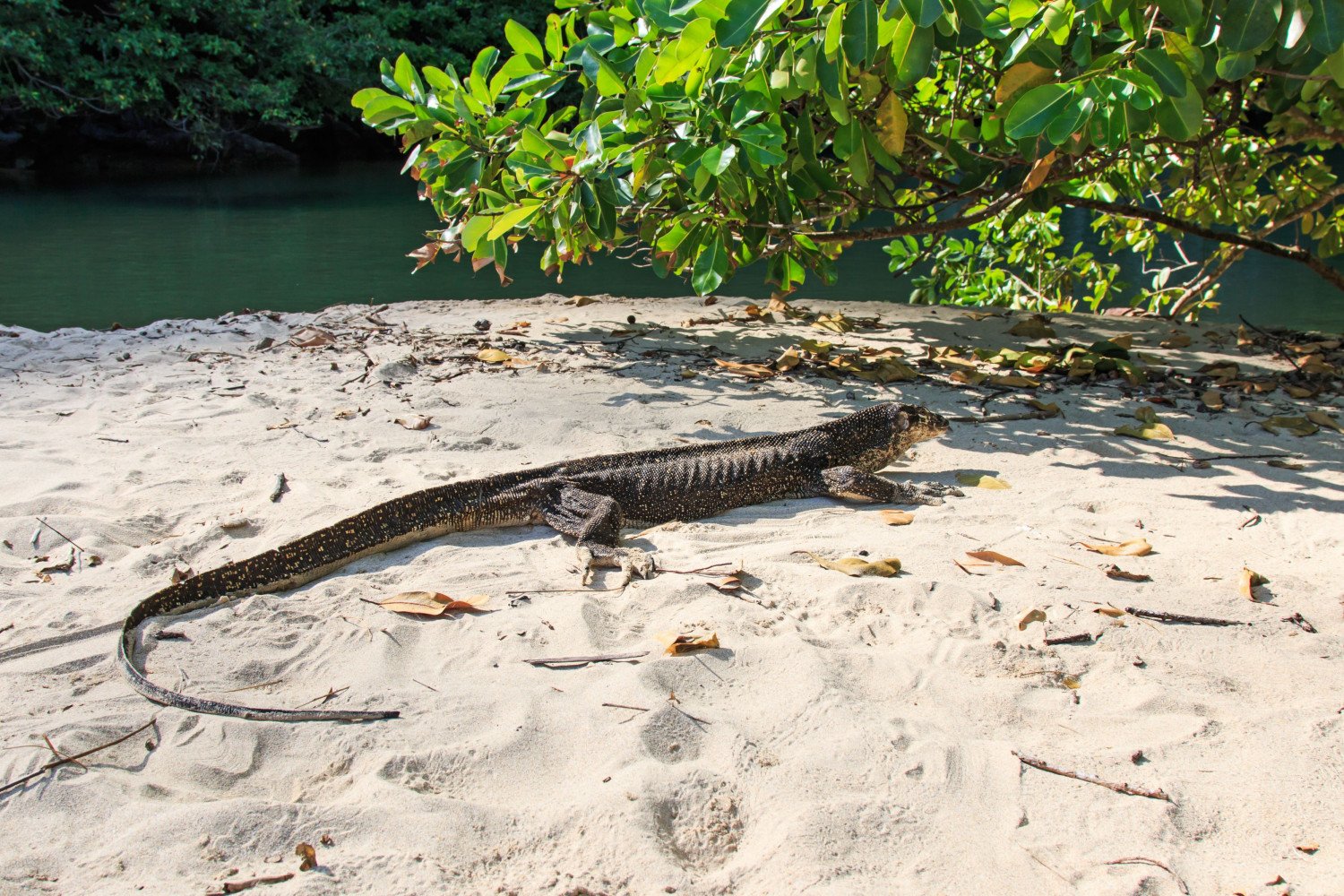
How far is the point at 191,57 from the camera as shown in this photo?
2036 centimetres

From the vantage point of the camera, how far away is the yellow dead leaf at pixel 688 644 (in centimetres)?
301

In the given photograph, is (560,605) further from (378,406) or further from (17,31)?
(17,31)

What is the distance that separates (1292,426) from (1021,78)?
10.1ft

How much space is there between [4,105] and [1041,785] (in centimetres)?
2690

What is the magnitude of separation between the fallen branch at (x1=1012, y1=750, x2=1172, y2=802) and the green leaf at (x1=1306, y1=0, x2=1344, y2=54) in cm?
213

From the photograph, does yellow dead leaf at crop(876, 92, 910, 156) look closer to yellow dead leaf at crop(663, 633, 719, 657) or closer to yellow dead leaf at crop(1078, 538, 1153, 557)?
yellow dead leaf at crop(1078, 538, 1153, 557)

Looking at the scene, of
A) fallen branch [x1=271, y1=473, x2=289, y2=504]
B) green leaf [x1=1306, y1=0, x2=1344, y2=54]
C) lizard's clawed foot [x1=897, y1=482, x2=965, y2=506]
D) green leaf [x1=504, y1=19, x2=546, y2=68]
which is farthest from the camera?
green leaf [x1=504, y1=19, x2=546, y2=68]

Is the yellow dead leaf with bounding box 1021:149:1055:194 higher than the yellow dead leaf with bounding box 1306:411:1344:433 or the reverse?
higher

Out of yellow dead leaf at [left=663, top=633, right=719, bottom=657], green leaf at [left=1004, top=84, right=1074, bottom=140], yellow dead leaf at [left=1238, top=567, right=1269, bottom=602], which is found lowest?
yellow dead leaf at [left=663, top=633, right=719, bottom=657]

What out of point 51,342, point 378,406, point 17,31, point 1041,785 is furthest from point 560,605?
point 17,31

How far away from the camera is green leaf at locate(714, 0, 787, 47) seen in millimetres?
2912

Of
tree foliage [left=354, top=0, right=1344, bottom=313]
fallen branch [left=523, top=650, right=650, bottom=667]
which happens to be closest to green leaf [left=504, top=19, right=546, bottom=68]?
tree foliage [left=354, top=0, right=1344, bottom=313]

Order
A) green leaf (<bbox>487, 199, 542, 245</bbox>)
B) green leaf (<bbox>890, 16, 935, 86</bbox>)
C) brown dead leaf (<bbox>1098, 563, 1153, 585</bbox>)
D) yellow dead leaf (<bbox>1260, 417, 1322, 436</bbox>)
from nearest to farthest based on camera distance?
green leaf (<bbox>890, 16, 935, 86</bbox>), brown dead leaf (<bbox>1098, 563, 1153, 585</bbox>), green leaf (<bbox>487, 199, 542, 245</bbox>), yellow dead leaf (<bbox>1260, 417, 1322, 436</bbox>)

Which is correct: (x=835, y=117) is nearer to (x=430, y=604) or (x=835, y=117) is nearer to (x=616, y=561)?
A: (x=616, y=561)
